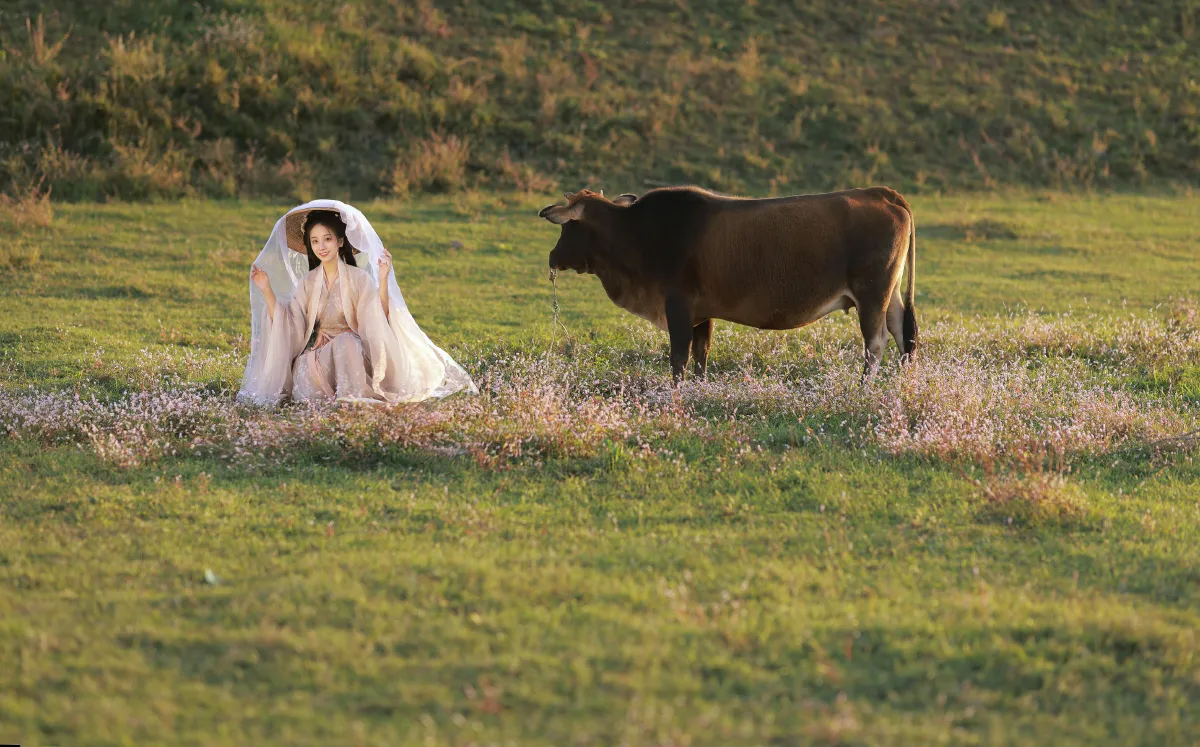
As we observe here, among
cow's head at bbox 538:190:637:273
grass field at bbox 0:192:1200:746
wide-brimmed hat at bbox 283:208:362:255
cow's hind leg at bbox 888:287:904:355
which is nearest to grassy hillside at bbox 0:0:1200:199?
grass field at bbox 0:192:1200:746

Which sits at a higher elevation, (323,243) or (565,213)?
(565,213)

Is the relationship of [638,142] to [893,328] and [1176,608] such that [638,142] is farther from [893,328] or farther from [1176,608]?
[1176,608]

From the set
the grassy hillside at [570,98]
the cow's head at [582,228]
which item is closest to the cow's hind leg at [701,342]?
the cow's head at [582,228]

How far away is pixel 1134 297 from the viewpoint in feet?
50.2

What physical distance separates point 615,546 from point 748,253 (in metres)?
4.01

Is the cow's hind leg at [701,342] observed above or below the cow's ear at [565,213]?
below

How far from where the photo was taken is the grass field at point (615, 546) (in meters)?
4.38

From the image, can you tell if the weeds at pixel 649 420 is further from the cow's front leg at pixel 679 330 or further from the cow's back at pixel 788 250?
the cow's back at pixel 788 250

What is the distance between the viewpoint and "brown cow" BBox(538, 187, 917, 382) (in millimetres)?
9500

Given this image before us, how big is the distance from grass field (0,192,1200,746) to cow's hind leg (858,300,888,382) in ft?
0.99

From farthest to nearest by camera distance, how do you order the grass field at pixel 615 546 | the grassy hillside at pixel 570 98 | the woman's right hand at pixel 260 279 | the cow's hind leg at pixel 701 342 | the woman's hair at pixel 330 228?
1. the grassy hillside at pixel 570 98
2. the cow's hind leg at pixel 701 342
3. the woman's hair at pixel 330 228
4. the woman's right hand at pixel 260 279
5. the grass field at pixel 615 546

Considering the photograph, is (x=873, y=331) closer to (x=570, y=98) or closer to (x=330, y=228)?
(x=330, y=228)

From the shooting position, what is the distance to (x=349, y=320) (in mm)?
8969

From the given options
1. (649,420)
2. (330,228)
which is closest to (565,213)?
(330,228)
